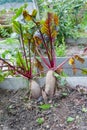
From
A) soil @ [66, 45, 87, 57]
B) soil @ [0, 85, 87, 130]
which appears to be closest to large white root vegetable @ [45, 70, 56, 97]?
soil @ [0, 85, 87, 130]

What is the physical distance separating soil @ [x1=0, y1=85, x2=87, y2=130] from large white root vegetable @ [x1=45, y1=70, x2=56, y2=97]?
3 centimetres

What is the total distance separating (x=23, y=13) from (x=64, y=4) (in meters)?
1.88

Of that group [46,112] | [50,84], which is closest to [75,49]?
[50,84]

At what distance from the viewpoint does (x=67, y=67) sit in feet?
6.54

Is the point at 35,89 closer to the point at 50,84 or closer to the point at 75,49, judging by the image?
the point at 50,84

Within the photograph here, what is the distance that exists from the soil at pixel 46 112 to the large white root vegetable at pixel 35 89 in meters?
0.03

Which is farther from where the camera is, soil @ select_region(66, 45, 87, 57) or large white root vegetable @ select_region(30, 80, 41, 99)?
soil @ select_region(66, 45, 87, 57)

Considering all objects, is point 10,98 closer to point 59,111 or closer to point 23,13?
point 59,111

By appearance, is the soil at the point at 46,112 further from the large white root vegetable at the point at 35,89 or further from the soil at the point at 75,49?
the soil at the point at 75,49

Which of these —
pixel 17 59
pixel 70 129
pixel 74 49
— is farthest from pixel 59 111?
pixel 74 49

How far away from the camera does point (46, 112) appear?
1.57 metres

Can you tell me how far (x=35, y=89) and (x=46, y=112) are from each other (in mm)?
160

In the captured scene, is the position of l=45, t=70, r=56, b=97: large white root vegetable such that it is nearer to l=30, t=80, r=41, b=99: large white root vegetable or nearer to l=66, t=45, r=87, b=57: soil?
l=30, t=80, r=41, b=99: large white root vegetable

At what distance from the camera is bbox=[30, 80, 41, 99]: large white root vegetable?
5.49ft
